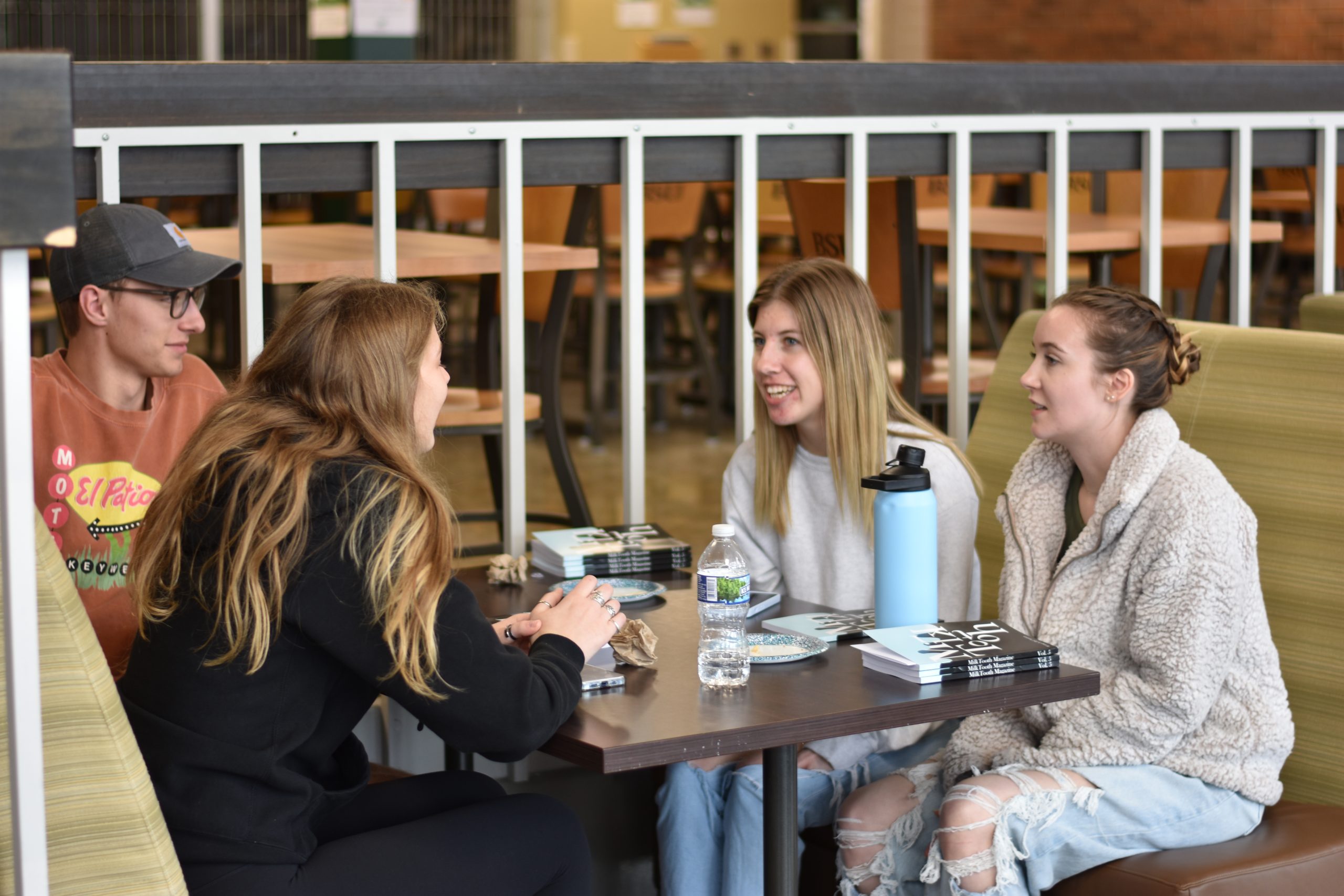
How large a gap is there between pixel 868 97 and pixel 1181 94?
0.72 meters

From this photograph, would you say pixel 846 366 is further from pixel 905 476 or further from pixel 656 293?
pixel 656 293

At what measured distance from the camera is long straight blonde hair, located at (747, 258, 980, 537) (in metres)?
2.35

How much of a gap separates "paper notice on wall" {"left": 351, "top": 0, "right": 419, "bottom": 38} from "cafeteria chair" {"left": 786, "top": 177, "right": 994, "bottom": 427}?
3.99ft

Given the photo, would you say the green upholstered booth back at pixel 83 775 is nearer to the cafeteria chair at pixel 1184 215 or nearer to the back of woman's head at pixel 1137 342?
the back of woman's head at pixel 1137 342

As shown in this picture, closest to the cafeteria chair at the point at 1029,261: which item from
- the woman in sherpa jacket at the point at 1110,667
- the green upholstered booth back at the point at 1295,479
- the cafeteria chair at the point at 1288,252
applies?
the cafeteria chair at the point at 1288,252

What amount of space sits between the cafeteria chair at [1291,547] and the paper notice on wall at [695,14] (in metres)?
8.50

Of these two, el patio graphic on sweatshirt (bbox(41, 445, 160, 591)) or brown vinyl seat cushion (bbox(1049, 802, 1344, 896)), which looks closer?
brown vinyl seat cushion (bbox(1049, 802, 1344, 896))

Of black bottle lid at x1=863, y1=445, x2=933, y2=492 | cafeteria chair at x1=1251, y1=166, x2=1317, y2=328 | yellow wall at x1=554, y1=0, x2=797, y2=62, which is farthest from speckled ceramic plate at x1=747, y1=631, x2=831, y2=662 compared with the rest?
yellow wall at x1=554, y1=0, x2=797, y2=62

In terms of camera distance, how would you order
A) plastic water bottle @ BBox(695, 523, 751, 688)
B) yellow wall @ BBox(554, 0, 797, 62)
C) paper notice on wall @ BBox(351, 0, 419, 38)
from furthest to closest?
1. yellow wall @ BBox(554, 0, 797, 62)
2. paper notice on wall @ BBox(351, 0, 419, 38)
3. plastic water bottle @ BBox(695, 523, 751, 688)

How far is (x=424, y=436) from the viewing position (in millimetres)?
1782

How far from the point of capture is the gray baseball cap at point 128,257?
212cm

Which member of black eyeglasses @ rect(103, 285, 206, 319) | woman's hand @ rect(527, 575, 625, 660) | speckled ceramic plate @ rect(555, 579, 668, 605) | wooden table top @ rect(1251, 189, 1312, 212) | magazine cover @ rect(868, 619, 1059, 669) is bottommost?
magazine cover @ rect(868, 619, 1059, 669)

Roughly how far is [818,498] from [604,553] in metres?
0.34

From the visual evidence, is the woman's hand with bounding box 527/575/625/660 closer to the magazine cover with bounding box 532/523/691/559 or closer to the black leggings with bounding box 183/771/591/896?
the black leggings with bounding box 183/771/591/896
